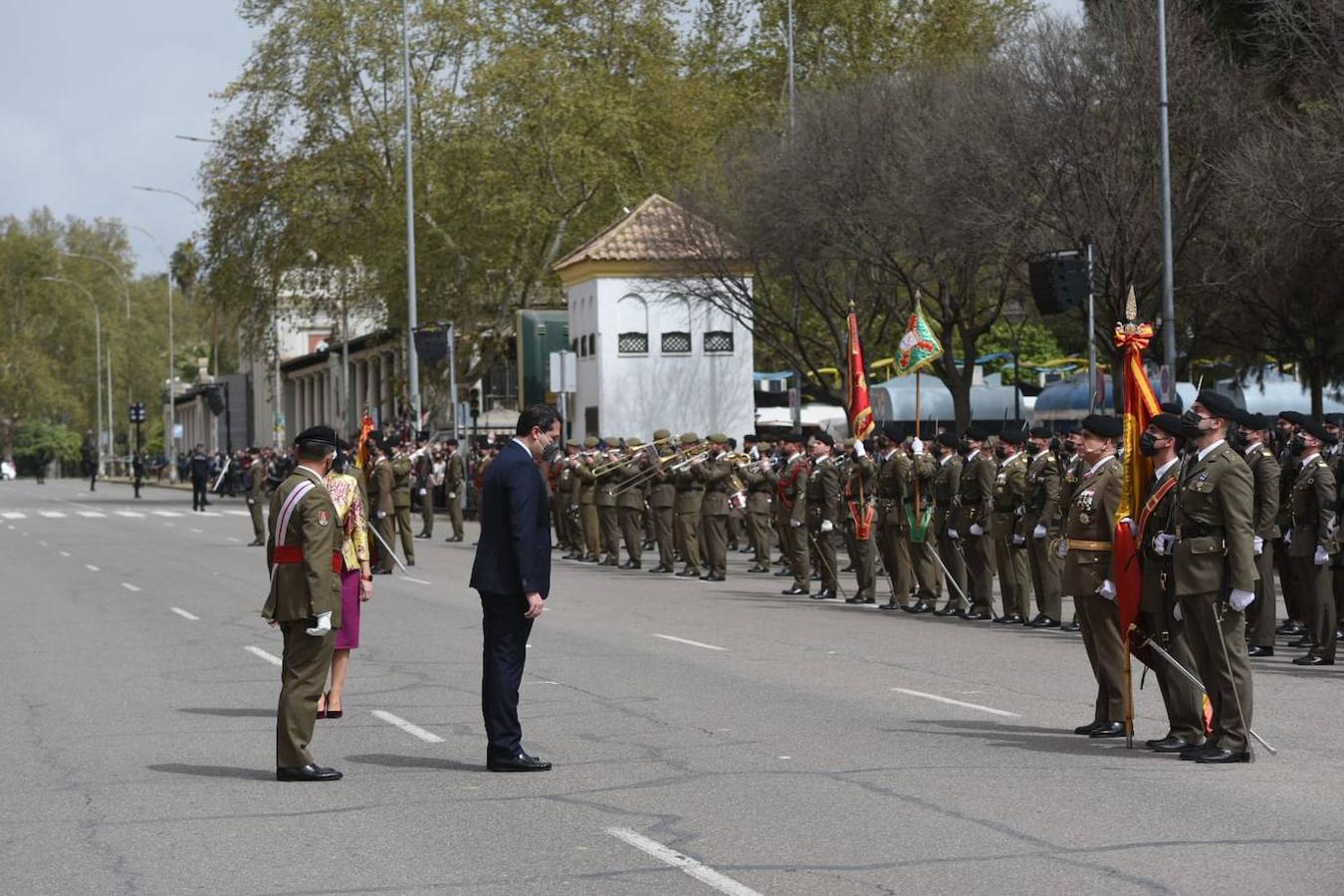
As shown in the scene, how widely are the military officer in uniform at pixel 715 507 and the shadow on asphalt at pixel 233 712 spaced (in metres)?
13.8

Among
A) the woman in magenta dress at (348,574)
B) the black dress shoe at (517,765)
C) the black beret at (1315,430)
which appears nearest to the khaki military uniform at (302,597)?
the black dress shoe at (517,765)

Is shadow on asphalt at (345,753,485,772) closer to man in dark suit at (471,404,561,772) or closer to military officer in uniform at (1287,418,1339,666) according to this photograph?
man in dark suit at (471,404,561,772)

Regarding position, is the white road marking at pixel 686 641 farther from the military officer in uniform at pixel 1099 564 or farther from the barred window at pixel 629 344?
the barred window at pixel 629 344

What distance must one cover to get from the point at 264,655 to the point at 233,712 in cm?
381

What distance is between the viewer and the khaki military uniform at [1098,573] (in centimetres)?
1172

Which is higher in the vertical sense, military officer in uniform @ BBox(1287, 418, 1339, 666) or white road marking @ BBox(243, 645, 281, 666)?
military officer in uniform @ BBox(1287, 418, 1339, 666)

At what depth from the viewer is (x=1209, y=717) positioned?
1154 cm

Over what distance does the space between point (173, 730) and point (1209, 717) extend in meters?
6.27

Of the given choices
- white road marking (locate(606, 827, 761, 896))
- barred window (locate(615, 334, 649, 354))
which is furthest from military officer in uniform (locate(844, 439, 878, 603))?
barred window (locate(615, 334, 649, 354))

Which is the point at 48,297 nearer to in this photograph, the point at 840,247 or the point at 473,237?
the point at 473,237

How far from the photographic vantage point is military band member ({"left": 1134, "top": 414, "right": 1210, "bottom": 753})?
36.7 ft

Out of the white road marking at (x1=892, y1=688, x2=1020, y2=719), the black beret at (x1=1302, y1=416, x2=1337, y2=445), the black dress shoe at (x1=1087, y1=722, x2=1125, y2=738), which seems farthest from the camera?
the black beret at (x1=1302, y1=416, x2=1337, y2=445)

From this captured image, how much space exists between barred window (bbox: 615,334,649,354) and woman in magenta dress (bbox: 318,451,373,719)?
40569 millimetres

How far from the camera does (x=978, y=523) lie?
20.5 m
